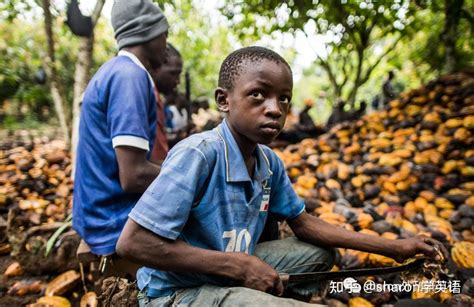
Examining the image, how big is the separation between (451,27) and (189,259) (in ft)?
14.3

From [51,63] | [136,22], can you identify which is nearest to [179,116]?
[51,63]

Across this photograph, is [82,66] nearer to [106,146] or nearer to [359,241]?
[106,146]

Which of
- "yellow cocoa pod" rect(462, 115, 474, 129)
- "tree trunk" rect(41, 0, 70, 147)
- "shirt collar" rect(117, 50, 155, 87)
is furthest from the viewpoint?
"tree trunk" rect(41, 0, 70, 147)

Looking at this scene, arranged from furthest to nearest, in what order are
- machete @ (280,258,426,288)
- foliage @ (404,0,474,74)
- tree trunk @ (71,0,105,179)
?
1. foliage @ (404,0,474,74)
2. tree trunk @ (71,0,105,179)
3. machete @ (280,258,426,288)

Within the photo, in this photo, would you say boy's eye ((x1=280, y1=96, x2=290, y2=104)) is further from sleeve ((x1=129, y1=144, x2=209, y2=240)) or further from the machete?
the machete

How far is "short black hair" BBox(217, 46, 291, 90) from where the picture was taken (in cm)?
112

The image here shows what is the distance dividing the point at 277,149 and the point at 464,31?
3.31m

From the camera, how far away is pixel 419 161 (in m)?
2.94

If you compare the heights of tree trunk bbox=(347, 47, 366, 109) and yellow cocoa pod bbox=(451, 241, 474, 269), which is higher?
tree trunk bbox=(347, 47, 366, 109)

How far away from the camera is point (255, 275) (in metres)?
1.05

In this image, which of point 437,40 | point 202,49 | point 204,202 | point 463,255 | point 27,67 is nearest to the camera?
point 204,202

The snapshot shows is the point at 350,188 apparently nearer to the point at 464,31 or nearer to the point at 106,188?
the point at 106,188

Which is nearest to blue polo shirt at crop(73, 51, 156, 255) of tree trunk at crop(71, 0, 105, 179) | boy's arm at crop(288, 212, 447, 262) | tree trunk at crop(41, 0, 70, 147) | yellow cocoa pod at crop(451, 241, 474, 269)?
boy's arm at crop(288, 212, 447, 262)

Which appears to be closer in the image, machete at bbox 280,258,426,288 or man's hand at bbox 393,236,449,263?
machete at bbox 280,258,426,288
